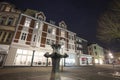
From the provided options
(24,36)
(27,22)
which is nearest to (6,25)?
(24,36)

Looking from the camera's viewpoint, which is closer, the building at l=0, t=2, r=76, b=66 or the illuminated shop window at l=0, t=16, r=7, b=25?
the building at l=0, t=2, r=76, b=66

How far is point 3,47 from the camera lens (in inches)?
625

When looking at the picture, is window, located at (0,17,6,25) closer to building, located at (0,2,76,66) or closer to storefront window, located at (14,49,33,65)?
building, located at (0,2,76,66)

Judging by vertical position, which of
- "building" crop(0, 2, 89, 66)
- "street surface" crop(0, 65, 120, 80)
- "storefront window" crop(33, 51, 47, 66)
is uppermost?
"building" crop(0, 2, 89, 66)

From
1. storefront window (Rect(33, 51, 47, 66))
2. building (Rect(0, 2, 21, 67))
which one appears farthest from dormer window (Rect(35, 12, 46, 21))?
storefront window (Rect(33, 51, 47, 66))

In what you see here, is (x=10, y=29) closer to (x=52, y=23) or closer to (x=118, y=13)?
(x=52, y=23)

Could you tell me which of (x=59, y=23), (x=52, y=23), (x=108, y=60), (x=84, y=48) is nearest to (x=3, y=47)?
(x=52, y=23)

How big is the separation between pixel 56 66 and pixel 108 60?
70580 mm

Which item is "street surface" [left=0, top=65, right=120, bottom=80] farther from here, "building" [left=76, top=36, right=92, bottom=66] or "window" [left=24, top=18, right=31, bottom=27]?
"building" [left=76, top=36, right=92, bottom=66]

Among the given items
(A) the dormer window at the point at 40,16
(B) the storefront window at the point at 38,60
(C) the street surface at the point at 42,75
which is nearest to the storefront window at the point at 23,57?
(B) the storefront window at the point at 38,60

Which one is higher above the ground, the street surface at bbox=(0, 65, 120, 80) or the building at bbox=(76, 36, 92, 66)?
the building at bbox=(76, 36, 92, 66)

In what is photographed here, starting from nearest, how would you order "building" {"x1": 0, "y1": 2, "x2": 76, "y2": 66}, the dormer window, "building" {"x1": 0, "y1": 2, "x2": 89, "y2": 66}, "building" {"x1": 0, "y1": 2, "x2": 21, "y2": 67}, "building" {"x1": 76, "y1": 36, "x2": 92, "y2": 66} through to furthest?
1. "building" {"x1": 0, "y1": 2, "x2": 21, "y2": 67}
2. "building" {"x1": 0, "y1": 2, "x2": 89, "y2": 66}
3. "building" {"x1": 0, "y1": 2, "x2": 76, "y2": 66}
4. the dormer window
5. "building" {"x1": 76, "y1": 36, "x2": 92, "y2": 66}

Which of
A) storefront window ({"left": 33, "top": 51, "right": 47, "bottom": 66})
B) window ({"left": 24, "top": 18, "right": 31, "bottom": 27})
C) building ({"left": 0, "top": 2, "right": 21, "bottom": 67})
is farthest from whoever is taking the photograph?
window ({"left": 24, "top": 18, "right": 31, "bottom": 27})

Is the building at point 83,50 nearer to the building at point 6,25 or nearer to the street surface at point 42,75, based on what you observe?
the street surface at point 42,75
